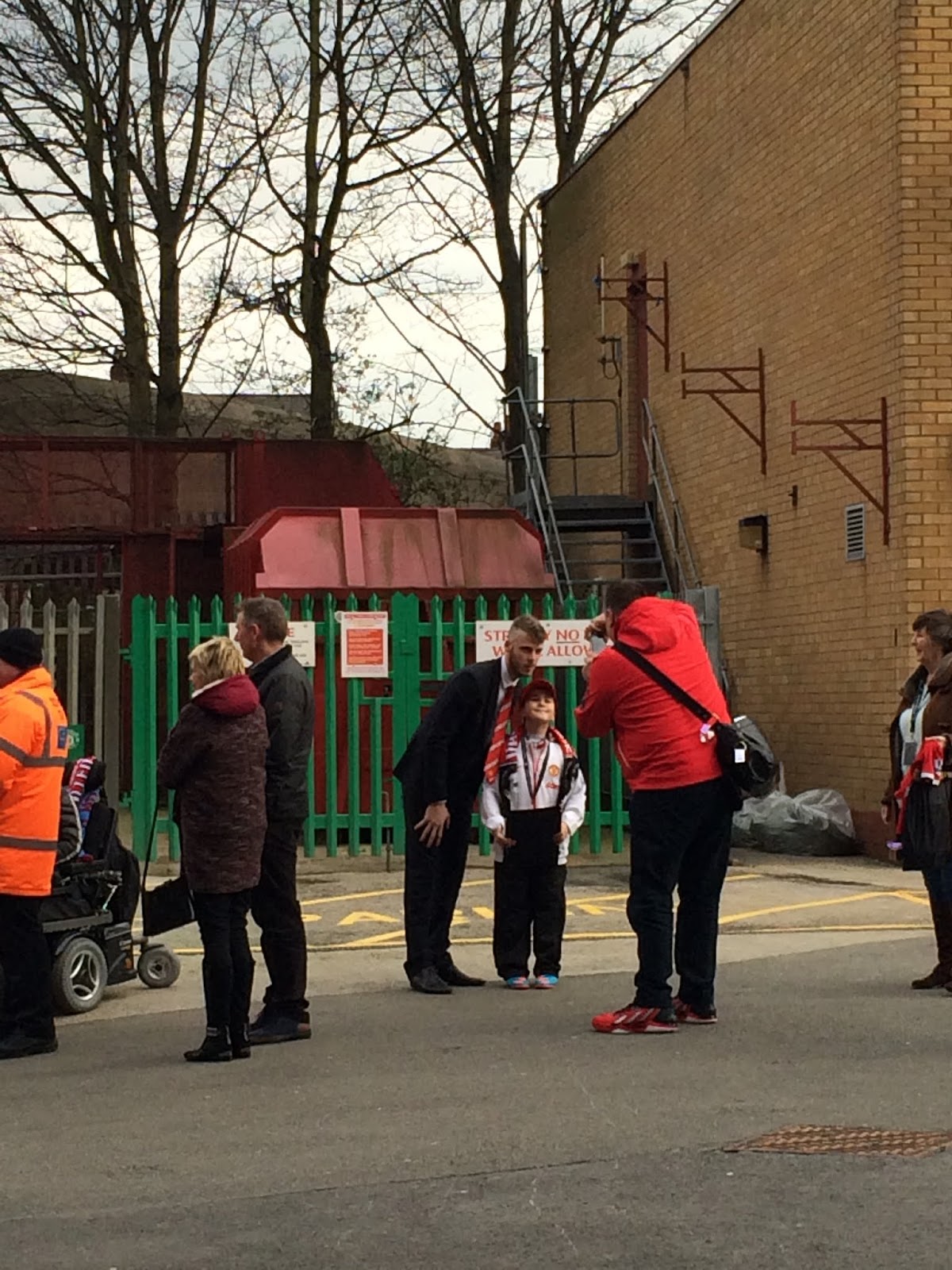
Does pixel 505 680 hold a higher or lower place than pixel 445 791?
higher

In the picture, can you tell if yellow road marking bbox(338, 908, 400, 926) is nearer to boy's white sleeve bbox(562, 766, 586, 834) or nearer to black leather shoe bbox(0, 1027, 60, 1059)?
boy's white sleeve bbox(562, 766, 586, 834)

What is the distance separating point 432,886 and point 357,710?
554 cm

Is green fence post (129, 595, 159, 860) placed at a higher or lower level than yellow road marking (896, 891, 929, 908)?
higher

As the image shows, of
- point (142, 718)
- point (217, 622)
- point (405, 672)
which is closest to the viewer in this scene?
point (217, 622)

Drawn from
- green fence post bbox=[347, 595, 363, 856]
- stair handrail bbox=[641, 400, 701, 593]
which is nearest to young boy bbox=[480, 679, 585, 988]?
green fence post bbox=[347, 595, 363, 856]

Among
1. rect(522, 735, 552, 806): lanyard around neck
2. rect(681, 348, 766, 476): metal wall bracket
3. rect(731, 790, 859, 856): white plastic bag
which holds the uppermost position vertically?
rect(681, 348, 766, 476): metal wall bracket

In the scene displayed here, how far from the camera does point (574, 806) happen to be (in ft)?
32.9

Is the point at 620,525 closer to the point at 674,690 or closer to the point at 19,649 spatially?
the point at 674,690

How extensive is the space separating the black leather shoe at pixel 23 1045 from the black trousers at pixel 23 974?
0.01m

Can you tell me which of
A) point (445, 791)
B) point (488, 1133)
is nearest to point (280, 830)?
point (445, 791)

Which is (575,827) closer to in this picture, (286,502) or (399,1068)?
(399,1068)

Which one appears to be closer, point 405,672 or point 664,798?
point 664,798

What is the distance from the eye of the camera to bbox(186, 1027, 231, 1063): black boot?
8.16 meters

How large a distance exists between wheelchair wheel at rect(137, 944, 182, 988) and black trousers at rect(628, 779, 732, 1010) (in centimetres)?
265
